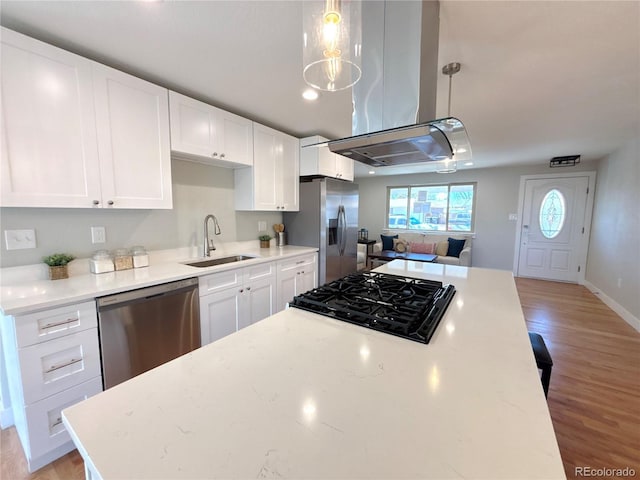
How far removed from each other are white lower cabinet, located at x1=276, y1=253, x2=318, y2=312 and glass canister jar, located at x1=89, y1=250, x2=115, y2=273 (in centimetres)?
137

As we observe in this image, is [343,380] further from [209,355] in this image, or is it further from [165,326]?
[165,326]

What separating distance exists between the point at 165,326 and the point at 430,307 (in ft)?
5.51

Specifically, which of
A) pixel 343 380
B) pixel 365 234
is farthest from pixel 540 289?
pixel 343 380

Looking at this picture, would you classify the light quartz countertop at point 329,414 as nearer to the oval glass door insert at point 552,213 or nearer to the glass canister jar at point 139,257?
the glass canister jar at point 139,257

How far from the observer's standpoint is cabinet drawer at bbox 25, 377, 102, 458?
1.34m

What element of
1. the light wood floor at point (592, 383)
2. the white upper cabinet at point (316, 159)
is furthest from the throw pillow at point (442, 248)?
the white upper cabinet at point (316, 159)

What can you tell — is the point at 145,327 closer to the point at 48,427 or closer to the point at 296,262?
the point at 48,427

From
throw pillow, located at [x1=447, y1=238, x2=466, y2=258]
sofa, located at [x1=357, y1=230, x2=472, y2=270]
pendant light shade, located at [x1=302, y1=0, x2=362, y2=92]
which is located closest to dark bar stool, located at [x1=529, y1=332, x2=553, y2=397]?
pendant light shade, located at [x1=302, y1=0, x2=362, y2=92]

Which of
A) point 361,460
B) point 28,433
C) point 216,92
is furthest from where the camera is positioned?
point 216,92

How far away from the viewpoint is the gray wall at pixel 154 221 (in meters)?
1.69

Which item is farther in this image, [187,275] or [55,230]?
[187,275]

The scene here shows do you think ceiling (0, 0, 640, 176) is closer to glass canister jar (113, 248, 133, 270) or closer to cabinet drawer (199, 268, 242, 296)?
glass canister jar (113, 248, 133, 270)

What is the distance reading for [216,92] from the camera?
2162mm

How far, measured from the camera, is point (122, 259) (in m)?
1.98
